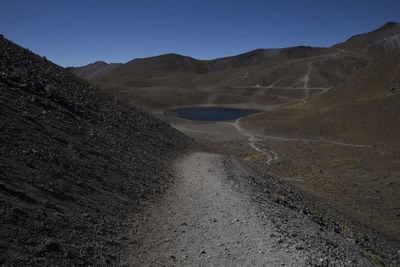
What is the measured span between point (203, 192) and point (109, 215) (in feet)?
12.9

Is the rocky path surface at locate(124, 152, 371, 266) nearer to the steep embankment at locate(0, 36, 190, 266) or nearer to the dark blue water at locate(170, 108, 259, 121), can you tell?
the steep embankment at locate(0, 36, 190, 266)

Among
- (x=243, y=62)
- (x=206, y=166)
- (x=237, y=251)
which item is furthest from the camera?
(x=243, y=62)

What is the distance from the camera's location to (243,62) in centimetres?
18325

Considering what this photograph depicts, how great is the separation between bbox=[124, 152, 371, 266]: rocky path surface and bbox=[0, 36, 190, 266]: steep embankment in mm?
773

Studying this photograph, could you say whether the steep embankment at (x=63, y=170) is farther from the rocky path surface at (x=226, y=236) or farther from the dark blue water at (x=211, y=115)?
the dark blue water at (x=211, y=115)

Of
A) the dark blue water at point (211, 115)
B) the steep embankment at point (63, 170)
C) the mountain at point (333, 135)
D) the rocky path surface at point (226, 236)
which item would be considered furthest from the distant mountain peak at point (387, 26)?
the rocky path surface at point (226, 236)

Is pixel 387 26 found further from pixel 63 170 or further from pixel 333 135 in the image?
pixel 63 170

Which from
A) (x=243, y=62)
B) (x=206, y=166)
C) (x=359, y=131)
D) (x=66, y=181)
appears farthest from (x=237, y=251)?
(x=243, y=62)

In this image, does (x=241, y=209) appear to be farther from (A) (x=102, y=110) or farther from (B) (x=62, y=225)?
(A) (x=102, y=110)

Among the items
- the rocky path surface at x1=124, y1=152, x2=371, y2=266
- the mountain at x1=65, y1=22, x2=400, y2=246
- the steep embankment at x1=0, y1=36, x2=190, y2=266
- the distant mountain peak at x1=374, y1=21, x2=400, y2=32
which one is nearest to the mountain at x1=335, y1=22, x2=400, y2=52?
the distant mountain peak at x1=374, y1=21, x2=400, y2=32

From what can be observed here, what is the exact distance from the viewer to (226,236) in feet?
22.2

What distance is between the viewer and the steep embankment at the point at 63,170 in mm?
4996

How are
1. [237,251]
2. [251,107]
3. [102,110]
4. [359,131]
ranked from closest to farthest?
1. [237,251]
2. [102,110]
3. [359,131]
4. [251,107]

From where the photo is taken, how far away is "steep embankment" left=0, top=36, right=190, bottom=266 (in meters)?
5.00
